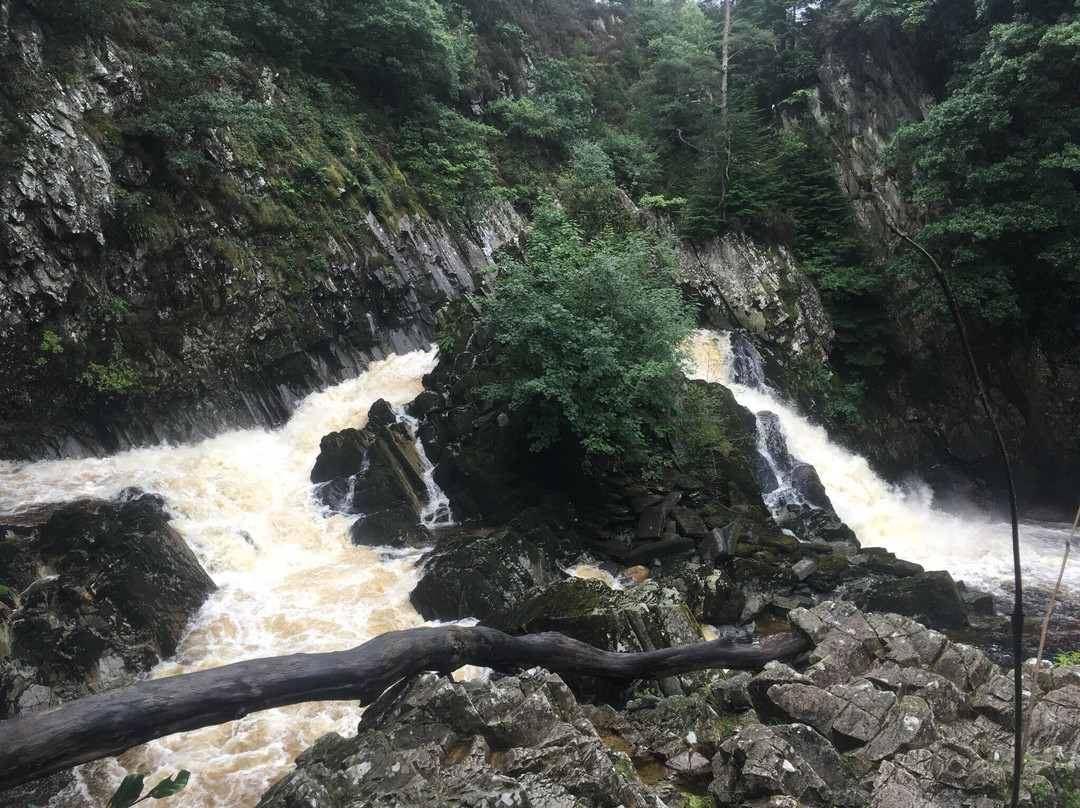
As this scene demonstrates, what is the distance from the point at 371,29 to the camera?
18047mm

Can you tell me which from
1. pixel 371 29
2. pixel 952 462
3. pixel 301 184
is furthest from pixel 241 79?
pixel 952 462

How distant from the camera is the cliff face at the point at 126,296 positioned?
1009 centimetres

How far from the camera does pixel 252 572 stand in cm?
923

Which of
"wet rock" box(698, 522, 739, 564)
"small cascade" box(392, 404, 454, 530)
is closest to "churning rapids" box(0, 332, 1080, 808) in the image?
"small cascade" box(392, 404, 454, 530)

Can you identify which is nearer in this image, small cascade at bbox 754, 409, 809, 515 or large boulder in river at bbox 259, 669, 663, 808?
large boulder in river at bbox 259, 669, 663, 808

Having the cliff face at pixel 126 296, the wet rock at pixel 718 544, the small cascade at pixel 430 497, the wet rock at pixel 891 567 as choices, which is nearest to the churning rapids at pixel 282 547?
the cliff face at pixel 126 296

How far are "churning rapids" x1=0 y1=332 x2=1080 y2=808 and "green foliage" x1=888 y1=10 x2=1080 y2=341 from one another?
5.22m

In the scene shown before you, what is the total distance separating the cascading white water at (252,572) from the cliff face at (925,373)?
1420 cm

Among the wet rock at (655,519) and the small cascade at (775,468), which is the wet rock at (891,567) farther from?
the wet rock at (655,519)

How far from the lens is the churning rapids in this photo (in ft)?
19.5

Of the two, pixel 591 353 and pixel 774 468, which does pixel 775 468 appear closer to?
pixel 774 468

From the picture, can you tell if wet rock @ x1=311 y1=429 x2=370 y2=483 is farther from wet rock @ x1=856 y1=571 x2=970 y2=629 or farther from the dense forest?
wet rock @ x1=856 y1=571 x2=970 y2=629

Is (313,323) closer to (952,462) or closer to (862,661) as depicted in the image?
(862,661)

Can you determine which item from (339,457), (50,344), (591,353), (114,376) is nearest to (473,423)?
(339,457)
